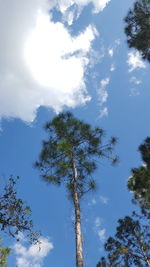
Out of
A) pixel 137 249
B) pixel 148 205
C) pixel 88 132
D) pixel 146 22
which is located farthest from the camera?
pixel 137 249

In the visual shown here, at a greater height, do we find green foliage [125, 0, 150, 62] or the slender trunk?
green foliage [125, 0, 150, 62]

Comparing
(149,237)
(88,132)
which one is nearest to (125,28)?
(88,132)

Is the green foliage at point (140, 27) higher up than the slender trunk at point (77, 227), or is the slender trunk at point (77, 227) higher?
the green foliage at point (140, 27)

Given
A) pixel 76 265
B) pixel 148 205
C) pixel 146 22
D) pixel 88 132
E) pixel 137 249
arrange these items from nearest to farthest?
1. pixel 76 265
2. pixel 146 22
3. pixel 88 132
4. pixel 148 205
5. pixel 137 249

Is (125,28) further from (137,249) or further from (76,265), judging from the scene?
(137,249)

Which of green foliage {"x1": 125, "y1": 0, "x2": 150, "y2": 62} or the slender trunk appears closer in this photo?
the slender trunk

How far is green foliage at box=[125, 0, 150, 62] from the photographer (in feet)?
52.5

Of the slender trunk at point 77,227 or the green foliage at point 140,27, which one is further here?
the green foliage at point 140,27

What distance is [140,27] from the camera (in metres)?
16.2

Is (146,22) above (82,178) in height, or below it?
above

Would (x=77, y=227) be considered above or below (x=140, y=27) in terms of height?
below

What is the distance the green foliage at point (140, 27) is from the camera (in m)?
16.0

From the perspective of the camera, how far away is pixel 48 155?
1683cm

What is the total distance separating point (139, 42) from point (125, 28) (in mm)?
1218
